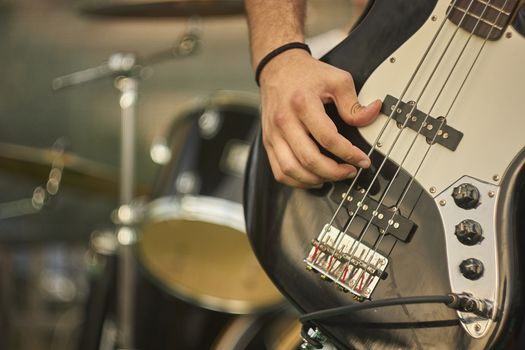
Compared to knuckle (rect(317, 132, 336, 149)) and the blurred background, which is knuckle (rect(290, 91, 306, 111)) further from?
the blurred background

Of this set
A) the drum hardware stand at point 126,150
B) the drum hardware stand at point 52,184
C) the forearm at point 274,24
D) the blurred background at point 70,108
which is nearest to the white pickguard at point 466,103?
the forearm at point 274,24

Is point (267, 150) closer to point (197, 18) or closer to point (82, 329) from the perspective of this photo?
point (197, 18)

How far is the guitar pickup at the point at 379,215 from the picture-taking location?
1264mm

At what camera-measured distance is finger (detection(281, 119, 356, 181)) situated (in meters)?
1.29

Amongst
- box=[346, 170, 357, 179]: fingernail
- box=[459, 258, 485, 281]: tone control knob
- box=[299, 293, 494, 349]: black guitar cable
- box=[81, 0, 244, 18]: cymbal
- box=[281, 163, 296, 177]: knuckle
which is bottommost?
box=[299, 293, 494, 349]: black guitar cable

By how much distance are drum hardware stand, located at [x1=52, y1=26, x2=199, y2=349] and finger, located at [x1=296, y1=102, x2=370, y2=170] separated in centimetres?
160

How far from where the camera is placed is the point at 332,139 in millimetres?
1289

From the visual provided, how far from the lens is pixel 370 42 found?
54.5 inches

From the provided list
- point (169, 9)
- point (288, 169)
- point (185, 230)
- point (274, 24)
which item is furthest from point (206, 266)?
point (288, 169)

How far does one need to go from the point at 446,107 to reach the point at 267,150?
27 centimetres

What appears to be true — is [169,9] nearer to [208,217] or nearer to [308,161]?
[208,217]

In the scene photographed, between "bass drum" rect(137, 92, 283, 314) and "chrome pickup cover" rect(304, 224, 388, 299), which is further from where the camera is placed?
"bass drum" rect(137, 92, 283, 314)

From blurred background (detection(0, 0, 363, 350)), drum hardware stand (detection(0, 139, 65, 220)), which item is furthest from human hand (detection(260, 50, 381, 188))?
blurred background (detection(0, 0, 363, 350))

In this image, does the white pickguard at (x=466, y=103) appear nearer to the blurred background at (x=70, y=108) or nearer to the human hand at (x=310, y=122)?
the human hand at (x=310, y=122)
